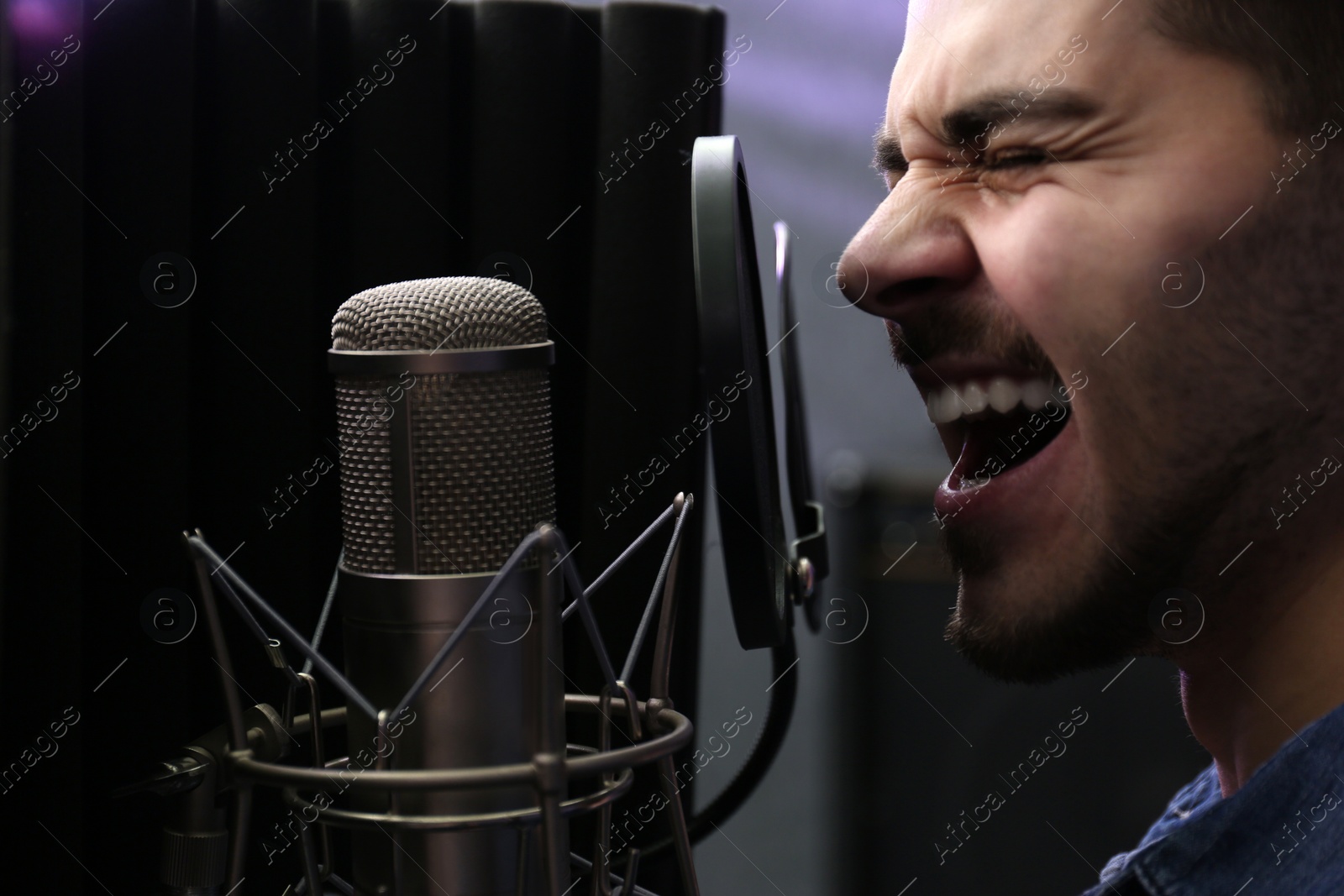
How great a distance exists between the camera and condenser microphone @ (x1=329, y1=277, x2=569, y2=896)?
0.47 m

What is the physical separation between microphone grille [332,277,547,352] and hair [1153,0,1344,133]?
354 mm

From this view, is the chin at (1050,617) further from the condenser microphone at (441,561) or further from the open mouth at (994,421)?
the condenser microphone at (441,561)

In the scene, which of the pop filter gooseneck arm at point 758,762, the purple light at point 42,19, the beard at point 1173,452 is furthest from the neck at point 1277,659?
the purple light at point 42,19

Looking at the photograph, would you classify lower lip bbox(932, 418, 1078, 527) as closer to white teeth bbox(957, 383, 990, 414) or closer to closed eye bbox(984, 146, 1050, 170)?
white teeth bbox(957, 383, 990, 414)

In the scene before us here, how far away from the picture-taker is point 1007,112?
0.63 m

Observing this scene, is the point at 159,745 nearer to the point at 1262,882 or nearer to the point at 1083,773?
the point at 1262,882

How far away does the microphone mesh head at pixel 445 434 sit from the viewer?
0.48 meters

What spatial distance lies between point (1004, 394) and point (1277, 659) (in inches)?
7.9

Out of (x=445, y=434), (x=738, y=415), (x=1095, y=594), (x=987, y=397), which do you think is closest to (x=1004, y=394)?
(x=987, y=397)

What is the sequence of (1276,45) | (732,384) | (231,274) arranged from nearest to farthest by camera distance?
(732,384) < (1276,45) < (231,274)

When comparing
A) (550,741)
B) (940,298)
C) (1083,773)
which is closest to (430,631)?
(550,741)

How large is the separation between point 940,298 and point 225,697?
0.43 metres

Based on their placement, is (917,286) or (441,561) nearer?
(441,561)

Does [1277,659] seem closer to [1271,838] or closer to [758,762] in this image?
[1271,838]
